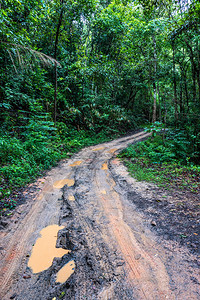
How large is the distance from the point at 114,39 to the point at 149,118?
1398 centimetres

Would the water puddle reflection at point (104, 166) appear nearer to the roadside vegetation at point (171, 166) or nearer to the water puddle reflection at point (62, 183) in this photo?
the roadside vegetation at point (171, 166)

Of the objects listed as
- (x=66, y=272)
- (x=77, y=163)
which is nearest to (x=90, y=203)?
(x=66, y=272)

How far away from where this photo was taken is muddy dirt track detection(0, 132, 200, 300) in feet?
5.94

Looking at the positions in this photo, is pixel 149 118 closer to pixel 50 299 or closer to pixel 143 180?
pixel 143 180

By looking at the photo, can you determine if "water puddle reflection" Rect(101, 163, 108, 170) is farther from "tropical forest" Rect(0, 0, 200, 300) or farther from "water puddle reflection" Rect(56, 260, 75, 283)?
"water puddle reflection" Rect(56, 260, 75, 283)

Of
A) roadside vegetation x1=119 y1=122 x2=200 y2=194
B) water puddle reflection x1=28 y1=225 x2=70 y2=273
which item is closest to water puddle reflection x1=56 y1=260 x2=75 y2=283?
water puddle reflection x1=28 y1=225 x2=70 y2=273

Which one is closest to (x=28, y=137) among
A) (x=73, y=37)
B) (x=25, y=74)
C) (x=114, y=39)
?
(x=25, y=74)

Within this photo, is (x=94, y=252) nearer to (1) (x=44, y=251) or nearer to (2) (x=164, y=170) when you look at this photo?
(1) (x=44, y=251)

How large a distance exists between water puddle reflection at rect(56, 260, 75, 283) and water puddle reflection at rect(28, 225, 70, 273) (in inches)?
9.3

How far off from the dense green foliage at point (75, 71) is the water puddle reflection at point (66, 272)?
9.05 feet

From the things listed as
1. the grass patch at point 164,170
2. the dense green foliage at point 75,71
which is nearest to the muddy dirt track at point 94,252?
the grass patch at point 164,170

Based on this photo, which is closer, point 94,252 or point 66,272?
point 66,272

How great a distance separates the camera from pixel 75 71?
11.3 m

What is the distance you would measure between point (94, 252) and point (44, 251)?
0.79 m
